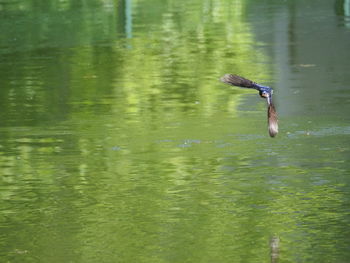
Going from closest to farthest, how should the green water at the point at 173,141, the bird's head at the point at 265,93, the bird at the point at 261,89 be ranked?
the green water at the point at 173,141 < the bird at the point at 261,89 < the bird's head at the point at 265,93

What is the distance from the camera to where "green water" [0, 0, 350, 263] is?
859cm

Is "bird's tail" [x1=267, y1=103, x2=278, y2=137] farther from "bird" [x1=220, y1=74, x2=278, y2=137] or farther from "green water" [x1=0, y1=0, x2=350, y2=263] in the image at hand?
"green water" [x1=0, y1=0, x2=350, y2=263]

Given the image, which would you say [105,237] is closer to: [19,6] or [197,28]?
[197,28]

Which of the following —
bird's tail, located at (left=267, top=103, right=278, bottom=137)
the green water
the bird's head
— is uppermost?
the bird's head

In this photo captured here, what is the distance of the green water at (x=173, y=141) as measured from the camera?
8.59 meters

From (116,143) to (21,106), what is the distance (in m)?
2.56

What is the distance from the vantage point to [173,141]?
40.3 ft

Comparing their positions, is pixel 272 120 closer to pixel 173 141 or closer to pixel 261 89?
pixel 261 89

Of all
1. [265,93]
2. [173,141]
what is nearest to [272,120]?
[265,93]

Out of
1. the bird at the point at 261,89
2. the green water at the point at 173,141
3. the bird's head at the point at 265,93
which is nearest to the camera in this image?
the green water at the point at 173,141

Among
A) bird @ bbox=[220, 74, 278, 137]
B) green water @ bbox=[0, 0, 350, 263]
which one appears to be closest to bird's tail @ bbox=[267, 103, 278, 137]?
bird @ bbox=[220, 74, 278, 137]

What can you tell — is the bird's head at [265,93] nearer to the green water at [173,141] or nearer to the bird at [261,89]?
the bird at [261,89]

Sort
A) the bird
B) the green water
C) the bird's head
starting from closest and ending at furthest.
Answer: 1. the green water
2. the bird
3. the bird's head

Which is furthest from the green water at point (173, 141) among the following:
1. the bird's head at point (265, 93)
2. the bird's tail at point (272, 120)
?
the bird's head at point (265, 93)
